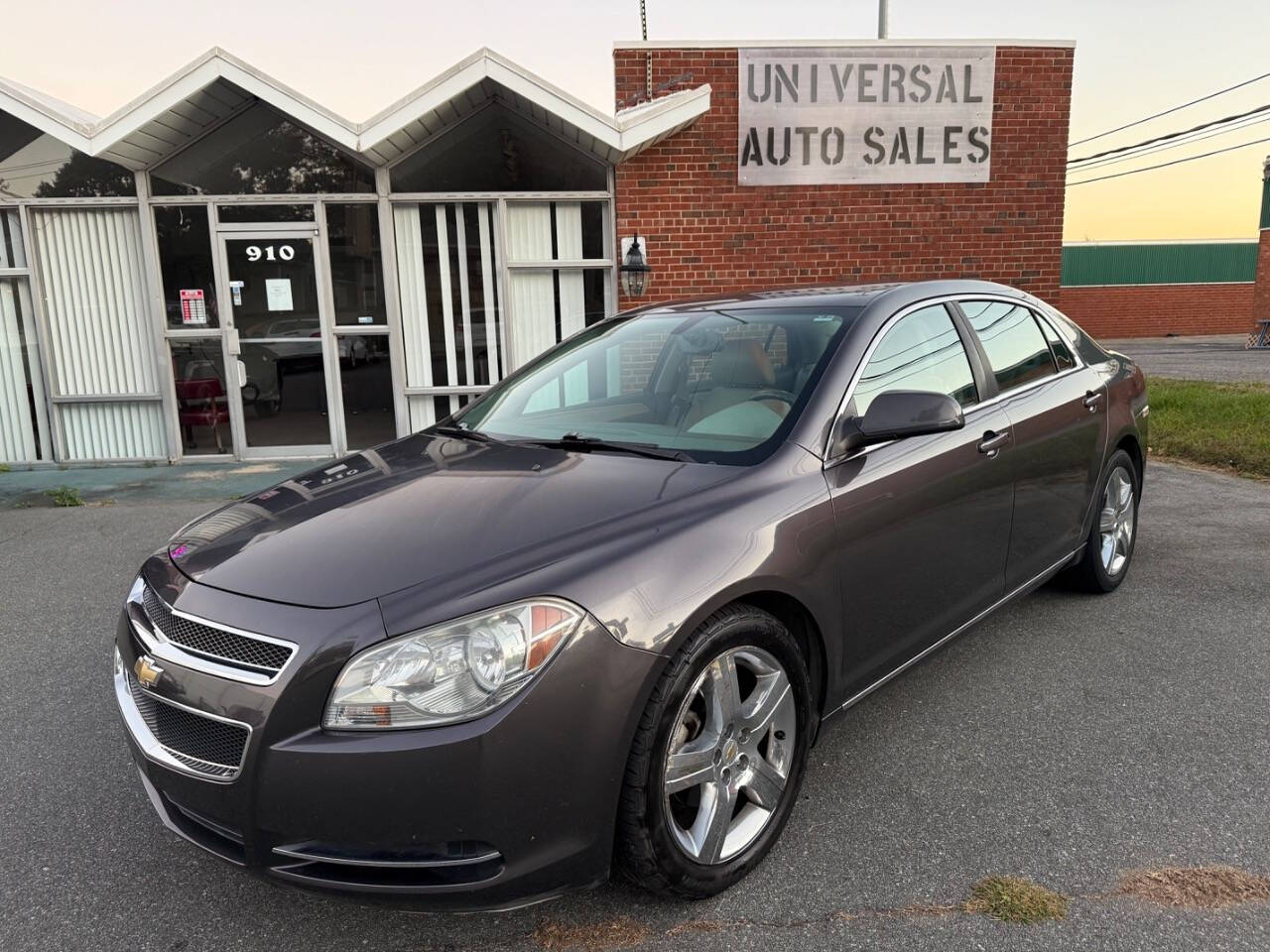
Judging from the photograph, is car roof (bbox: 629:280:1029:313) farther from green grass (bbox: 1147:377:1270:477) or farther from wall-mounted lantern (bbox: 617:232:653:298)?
green grass (bbox: 1147:377:1270:477)

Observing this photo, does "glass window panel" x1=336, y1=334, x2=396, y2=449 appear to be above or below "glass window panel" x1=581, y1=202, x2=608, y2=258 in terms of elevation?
below

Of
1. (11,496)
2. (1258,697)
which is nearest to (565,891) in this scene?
(1258,697)

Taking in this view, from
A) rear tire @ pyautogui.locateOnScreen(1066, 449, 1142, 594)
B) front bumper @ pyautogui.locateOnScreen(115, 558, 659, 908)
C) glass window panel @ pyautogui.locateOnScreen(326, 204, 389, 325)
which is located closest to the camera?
front bumper @ pyautogui.locateOnScreen(115, 558, 659, 908)

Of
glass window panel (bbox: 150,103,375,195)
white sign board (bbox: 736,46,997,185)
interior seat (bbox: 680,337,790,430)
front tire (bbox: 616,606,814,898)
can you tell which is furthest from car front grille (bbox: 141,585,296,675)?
white sign board (bbox: 736,46,997,185)

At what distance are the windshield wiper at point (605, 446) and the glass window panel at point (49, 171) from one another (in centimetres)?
799

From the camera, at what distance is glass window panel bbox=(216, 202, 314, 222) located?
9039mm

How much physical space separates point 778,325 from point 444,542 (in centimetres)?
162

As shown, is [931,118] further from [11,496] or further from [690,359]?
[11,496]

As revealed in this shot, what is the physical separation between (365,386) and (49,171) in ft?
12.0

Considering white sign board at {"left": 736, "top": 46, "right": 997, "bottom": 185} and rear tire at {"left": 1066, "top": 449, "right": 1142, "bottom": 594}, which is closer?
rear tire at {"left": 1066, "top": 449, "right": 1142, "bottom": 594}

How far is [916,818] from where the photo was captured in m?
2.75

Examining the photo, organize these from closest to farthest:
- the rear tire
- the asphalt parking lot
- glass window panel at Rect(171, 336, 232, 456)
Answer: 1. the asphalt parking lot
2. the rear tire
3. glass window panel at Rect(171, 336, 232, 456)

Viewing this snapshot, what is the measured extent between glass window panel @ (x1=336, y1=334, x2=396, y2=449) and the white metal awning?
192 centimetres

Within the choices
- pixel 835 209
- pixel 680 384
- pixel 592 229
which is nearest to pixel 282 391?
pixel 592 229
